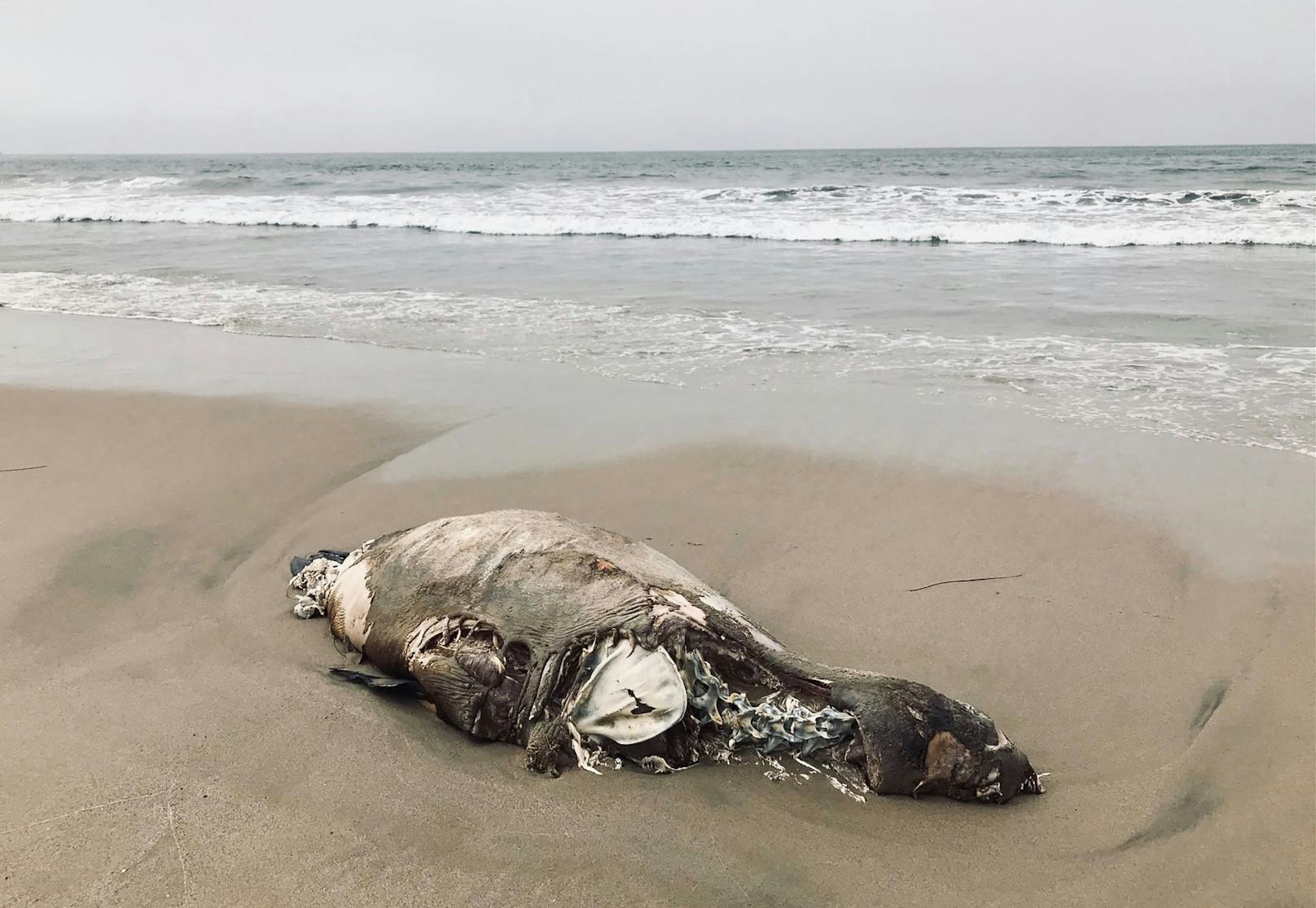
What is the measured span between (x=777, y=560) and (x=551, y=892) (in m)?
2.20

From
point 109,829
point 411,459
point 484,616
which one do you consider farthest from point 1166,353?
point 109,829

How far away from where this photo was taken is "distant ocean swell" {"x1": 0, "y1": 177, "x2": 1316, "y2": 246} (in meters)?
16.9

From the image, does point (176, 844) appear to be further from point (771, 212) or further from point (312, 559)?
point (771, 212)

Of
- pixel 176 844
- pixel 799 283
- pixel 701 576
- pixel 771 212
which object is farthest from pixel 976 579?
pixel 771 212

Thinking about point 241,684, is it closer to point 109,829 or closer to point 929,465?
point 109,829

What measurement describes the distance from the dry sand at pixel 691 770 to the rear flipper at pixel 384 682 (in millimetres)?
62

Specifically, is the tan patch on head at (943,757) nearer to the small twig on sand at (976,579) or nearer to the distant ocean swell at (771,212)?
the small twig on sand at (976,579)

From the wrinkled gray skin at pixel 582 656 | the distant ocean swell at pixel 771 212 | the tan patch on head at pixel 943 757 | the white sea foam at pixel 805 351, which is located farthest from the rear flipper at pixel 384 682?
the distant ocean swell at pixel 771 212

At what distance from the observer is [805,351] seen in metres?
7.74

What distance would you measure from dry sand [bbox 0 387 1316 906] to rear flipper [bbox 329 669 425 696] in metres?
0.06

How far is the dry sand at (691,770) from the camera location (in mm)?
2291

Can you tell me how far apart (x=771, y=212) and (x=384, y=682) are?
1978 centimetres

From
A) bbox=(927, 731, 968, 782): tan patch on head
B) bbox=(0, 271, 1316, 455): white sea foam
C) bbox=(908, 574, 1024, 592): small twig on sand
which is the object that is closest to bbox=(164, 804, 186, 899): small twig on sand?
bbox=(927, 731, 968, 782): tan patch on head

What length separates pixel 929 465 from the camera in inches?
202
